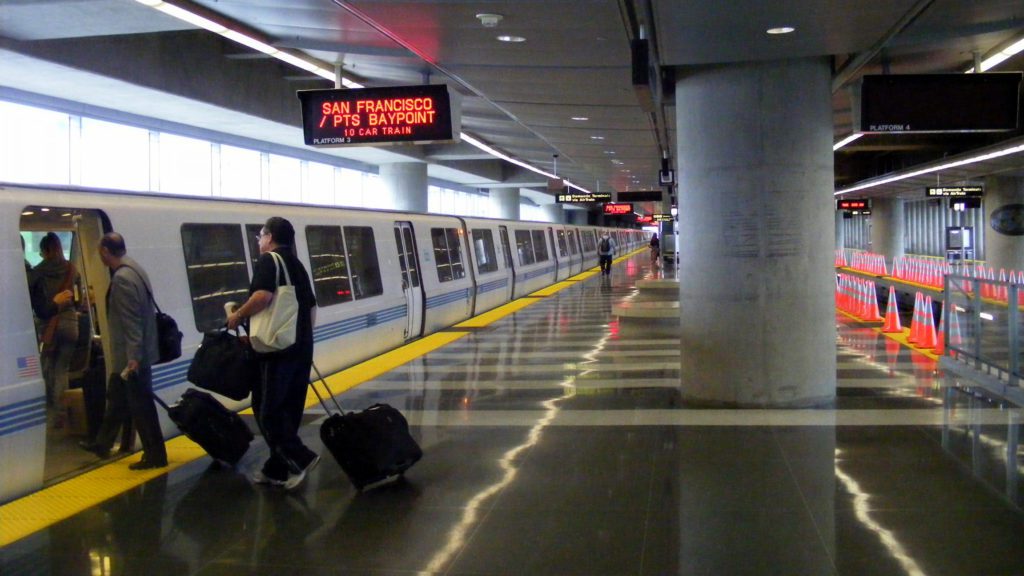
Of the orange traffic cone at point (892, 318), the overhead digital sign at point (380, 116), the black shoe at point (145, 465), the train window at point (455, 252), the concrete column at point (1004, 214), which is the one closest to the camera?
the black shoe at point (145, 465)

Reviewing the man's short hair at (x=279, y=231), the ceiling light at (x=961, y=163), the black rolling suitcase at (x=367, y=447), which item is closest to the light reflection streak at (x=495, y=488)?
the black rolling suitcase at (x=367, y=447)

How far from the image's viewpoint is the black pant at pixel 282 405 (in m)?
5.71

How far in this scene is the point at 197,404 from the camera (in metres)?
6.00

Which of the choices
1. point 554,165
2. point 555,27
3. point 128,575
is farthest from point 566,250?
→ point 128,575

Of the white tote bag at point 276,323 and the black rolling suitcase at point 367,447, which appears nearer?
the white tote bag at point 276,323

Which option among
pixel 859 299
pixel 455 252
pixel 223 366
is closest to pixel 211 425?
pixel 223 366

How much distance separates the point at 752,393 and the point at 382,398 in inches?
138

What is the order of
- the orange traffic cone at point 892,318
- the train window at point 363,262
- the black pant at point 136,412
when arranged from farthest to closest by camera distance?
the orange traffic cone at point 892,318
the train window at point 363,262
the black pant at point 136,412

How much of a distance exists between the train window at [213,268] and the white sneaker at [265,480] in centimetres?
278

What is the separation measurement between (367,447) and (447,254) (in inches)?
472

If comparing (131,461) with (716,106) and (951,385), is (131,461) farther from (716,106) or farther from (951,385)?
(951,385)

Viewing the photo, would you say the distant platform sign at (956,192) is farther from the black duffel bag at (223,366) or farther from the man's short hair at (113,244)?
the man's short hair at (113,244)

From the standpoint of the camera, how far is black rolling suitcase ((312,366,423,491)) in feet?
18.7

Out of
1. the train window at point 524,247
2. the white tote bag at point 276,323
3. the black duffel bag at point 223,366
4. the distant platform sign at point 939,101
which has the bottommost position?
the black duffel bag at point 223,366
